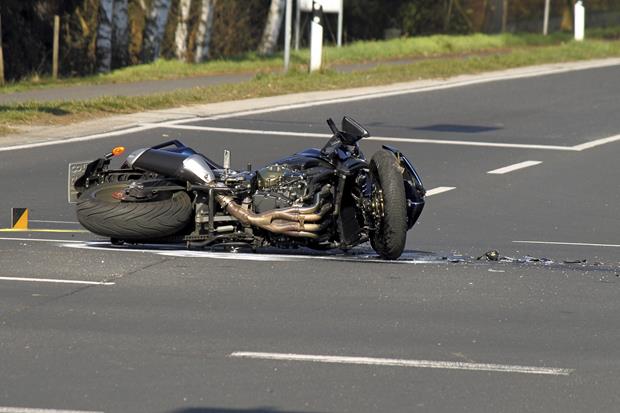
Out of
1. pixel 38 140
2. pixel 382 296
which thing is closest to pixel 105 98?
pixel 38 140

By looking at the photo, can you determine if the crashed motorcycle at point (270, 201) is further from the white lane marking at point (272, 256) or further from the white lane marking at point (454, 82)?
the white lane marking at point (454, 82)

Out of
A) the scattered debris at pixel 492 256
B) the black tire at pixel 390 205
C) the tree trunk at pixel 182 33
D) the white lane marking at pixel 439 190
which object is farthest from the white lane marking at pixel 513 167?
the tree trunk at pixel 182 33

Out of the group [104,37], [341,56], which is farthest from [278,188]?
[341,56]

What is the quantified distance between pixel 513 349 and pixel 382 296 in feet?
5.66

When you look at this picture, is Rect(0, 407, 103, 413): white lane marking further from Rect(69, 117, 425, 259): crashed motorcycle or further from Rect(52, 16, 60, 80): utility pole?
Rect(52, 16, 60, 80): utility pole

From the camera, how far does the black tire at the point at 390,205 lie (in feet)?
35.5

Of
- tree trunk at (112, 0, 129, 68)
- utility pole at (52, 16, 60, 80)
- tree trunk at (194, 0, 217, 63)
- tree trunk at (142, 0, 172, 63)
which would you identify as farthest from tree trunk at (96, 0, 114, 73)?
tree trunk at (194, 0, 217, 63)

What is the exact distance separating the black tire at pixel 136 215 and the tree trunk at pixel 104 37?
2554cm

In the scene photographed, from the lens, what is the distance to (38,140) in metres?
20.9

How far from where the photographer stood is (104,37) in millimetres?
36875

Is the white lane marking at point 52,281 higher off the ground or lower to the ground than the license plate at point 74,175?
lower

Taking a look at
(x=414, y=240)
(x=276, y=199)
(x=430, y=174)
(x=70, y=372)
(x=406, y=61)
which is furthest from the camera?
(x=406, y=61)

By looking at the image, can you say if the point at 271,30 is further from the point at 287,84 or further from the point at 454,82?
the point at 287,84

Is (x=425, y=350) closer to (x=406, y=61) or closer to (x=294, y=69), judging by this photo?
(x=294, y=69)
